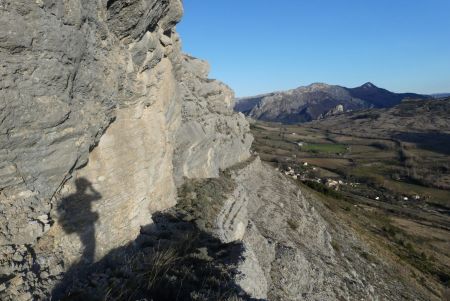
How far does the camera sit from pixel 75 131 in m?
10.5

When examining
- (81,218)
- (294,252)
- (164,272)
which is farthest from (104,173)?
(294,252)

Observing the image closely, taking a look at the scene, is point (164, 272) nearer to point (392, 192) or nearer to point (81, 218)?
point (81, 218)

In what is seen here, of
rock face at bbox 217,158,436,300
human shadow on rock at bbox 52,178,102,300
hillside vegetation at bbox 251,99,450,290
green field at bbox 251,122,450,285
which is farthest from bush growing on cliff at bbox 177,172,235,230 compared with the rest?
green field at bbox 251,122,450,285

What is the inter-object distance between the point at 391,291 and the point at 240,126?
21.6 m

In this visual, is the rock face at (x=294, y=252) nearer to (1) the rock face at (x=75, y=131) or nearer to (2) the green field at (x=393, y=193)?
(1) the rock face at (x=75, y=131)

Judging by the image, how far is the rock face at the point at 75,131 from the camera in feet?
28.5

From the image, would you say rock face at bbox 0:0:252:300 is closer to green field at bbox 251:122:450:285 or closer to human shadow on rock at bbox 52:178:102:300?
human shadow on rock at bbox 52:178:102:300

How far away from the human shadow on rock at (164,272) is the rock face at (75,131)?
56cm

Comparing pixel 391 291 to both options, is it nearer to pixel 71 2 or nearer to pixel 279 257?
pixel 279 257

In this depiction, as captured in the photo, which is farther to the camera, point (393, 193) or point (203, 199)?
point (393, 193)

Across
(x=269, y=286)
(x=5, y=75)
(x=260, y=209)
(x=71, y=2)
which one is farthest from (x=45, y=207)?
(x=260, y=209)

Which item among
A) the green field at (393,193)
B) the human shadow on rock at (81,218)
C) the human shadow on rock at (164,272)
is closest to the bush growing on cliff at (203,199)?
the human shadow on rock at (164,272)

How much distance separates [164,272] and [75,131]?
4419 mm

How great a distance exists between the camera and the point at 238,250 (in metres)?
13.5
